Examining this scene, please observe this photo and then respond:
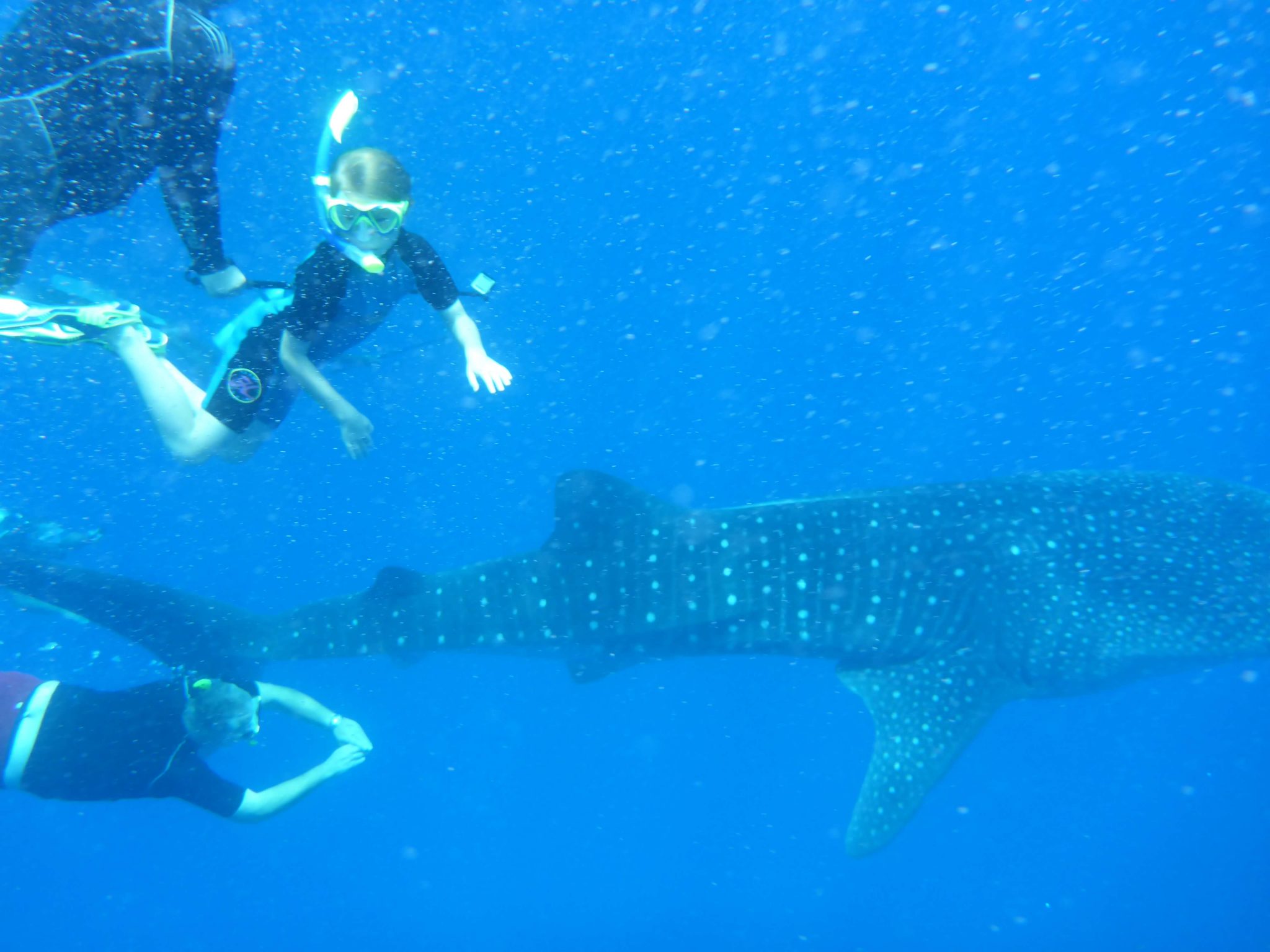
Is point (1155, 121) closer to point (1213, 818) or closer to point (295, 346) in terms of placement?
point (1213, 818)

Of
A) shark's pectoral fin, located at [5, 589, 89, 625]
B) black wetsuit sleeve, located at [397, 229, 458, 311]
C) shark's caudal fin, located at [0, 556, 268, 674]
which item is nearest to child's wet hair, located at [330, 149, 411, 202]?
black wetsuit sleeve, located at [397, 229, 458, 311]

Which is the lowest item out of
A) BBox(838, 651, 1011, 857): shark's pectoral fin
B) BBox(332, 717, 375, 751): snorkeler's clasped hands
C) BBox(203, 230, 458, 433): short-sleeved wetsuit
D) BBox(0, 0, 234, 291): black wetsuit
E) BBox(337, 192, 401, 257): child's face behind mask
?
BBox(838, 651, 1011, 857): shark's pectoral fin

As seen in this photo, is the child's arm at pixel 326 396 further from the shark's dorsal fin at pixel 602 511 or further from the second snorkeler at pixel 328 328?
the shark's dorsal fin at pixel 602 511

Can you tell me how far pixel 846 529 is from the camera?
5621 mm

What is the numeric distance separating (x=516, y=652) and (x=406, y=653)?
996 mm

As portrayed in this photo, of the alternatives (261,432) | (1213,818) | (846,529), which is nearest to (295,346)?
(261,432)

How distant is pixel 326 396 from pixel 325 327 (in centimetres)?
67

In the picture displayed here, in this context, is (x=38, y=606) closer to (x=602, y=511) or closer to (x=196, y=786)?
(x=196, y=786)

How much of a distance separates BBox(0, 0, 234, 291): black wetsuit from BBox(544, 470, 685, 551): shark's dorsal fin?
3302mm

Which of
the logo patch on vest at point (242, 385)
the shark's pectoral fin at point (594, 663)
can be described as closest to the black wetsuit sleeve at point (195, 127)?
the logo patch on vest at point (242, 385)

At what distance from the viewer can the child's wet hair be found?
387 cm

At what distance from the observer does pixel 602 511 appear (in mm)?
5727

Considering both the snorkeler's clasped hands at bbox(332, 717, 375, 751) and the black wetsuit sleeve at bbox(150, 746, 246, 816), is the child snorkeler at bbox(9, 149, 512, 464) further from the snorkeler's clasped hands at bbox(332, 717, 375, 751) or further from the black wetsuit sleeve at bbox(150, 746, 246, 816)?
the snorkeler's clasped hands at bbox(332, 717, 375, 751)

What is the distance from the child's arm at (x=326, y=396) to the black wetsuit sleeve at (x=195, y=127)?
0.69m
